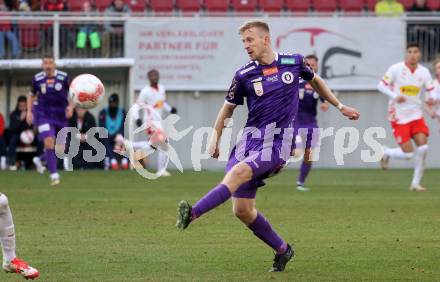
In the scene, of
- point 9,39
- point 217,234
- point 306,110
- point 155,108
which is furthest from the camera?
point 9,39

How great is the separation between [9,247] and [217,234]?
164 inches

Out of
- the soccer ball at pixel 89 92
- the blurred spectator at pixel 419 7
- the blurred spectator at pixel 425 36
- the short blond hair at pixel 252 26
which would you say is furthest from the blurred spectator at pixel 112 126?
the short blond hair at pixel 252 26

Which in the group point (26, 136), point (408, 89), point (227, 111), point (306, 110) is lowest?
point (26, 136)

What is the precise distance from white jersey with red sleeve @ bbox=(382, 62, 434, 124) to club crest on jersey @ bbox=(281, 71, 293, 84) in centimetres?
950

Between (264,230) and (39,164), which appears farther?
(39,164)

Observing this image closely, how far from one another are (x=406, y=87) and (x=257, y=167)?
1058 centimetres

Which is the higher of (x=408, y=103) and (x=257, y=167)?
(x=257, y=167)

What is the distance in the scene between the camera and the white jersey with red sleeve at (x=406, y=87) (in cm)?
1895

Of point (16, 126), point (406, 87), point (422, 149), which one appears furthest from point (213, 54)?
point (422, 149)

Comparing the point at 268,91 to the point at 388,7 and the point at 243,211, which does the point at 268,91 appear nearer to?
the point at 243,211

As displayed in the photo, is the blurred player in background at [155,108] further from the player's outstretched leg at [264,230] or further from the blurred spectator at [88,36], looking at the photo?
the player's outstretched leg at [264,230]

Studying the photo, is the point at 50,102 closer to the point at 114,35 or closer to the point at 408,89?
the point at 114,35

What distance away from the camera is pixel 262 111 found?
9609mm

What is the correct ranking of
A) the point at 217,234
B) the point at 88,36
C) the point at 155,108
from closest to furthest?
the point at 217,234, the point at 155,108, the point at 88,36
